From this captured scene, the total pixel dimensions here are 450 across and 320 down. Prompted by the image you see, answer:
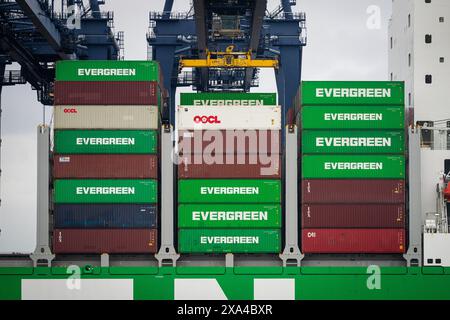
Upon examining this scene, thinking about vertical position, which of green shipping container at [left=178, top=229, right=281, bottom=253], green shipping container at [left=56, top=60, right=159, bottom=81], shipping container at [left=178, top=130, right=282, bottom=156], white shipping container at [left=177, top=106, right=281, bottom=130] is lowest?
green shipping container at [left=178, top=229, right=281, bottom=253]

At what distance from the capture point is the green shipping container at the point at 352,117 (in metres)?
33.5

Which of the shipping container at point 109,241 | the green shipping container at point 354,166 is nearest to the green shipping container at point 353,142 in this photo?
the green shipping container at point 354,166

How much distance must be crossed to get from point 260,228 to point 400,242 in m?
5.58

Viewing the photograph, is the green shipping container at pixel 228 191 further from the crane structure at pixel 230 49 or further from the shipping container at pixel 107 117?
the crane structure at pixel 230 49

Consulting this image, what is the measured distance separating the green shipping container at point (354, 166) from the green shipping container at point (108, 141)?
630 centimetres

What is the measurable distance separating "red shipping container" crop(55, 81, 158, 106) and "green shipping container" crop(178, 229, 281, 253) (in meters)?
5.68

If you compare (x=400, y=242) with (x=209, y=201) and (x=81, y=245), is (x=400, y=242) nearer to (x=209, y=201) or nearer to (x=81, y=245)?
(x=209, y=201)

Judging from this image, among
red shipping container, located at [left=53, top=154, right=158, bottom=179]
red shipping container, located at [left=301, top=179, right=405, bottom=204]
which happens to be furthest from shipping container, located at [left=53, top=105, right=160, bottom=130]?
red shipping container, located at [left=301, top=179, right=405, bottom=204]

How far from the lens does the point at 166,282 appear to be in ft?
106

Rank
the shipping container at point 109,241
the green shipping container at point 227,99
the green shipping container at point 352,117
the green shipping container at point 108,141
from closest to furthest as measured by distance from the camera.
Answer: the shipping container at point 109,241
the green shipping container at point 108,141
the green shipping container at point 352,117
the green shipping container at point 227,99

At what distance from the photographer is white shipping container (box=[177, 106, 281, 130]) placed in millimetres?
33406

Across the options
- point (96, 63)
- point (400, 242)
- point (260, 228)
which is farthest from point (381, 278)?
point (96, 63)

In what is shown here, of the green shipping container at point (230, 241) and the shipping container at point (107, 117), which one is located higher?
the shipping container at point (107, 117)

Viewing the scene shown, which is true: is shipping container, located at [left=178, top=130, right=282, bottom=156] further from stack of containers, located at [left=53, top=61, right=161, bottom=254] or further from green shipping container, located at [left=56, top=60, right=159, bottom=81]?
green shipping container, located at [left=56, top=60, right=159, bottom=81]
